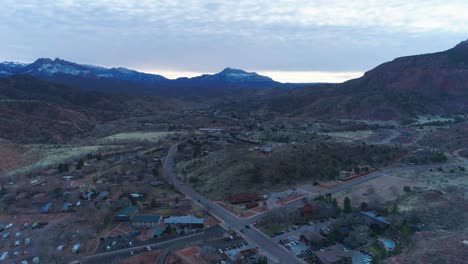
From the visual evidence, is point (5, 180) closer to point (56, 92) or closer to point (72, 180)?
point (72, 180)

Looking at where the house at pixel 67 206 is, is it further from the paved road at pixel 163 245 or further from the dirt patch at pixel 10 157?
the dirt patch at pixel 10 157

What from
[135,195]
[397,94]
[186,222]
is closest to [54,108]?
[135,195]

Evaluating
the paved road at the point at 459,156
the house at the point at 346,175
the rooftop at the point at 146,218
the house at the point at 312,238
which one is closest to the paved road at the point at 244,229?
the house at the point at 312,238

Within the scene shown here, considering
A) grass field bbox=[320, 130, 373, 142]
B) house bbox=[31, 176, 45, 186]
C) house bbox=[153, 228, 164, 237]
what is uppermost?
grass field bbox=[320, 130, 373, 142]

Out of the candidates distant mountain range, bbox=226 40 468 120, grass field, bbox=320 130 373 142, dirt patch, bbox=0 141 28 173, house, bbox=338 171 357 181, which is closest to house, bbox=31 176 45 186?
dirt patch, bbox=0 141 28 173

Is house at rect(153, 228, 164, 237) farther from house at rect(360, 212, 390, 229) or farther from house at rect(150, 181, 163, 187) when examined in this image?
house at rect(360, 212, 390, 229)

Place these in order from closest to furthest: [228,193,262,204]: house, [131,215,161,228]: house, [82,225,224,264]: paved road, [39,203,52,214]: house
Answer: [82,225,224,264]: paved road, [131,215,161,228]: house, [39,203,52,214]: house, [228,193,262,204]: house

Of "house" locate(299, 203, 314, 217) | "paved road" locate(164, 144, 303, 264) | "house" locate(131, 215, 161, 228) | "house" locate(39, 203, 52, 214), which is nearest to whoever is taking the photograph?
"paved road" locate(164, 144, 303, 264)
